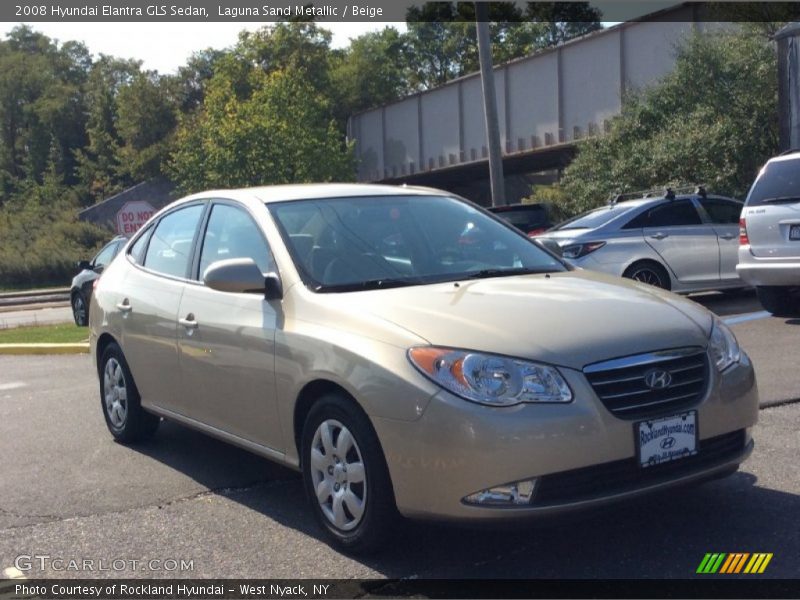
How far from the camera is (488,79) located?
676 inches

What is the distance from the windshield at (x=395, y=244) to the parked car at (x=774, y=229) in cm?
Answer: 525

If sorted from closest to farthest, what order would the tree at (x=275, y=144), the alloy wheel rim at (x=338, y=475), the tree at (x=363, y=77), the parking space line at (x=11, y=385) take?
the alloy wheel rim at (x=338, y=475) → the parking space line at (x=11, y=385) → the tree at (x=275, y=144) → the tree at (x=363, y=77)

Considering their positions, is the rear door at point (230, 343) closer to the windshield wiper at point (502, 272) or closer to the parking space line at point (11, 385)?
the windshield wiper at point (502, 272)

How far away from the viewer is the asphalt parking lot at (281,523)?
4.46 m

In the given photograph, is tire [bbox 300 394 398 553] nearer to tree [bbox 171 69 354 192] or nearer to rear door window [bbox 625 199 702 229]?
rear door window [bbox 625 199 702 229]

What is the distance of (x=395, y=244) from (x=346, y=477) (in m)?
1.46

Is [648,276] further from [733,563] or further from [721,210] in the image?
[733,563]

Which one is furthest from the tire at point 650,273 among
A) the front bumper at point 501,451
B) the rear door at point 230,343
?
the front bumper at point 501,451

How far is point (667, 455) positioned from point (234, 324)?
7.74ft

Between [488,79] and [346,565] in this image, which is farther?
[488,79]

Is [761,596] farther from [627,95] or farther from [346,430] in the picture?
[627,95]

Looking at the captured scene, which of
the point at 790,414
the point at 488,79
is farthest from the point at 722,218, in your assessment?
the point at 790,414

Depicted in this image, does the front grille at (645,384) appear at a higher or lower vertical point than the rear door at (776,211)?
lower

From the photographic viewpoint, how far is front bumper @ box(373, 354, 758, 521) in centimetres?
405
